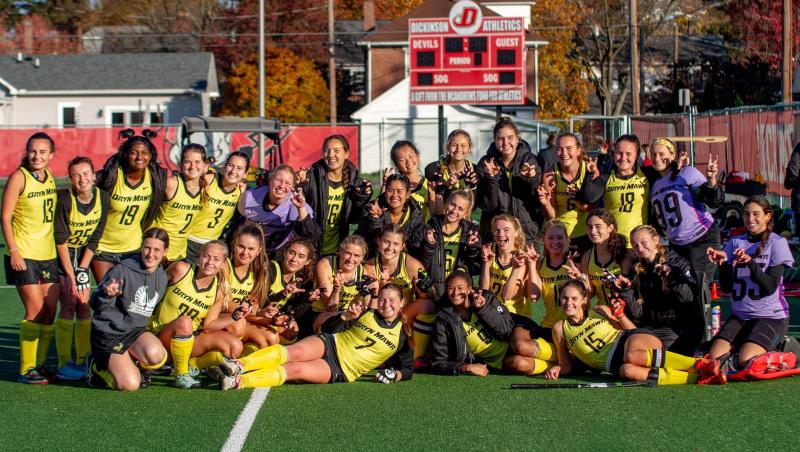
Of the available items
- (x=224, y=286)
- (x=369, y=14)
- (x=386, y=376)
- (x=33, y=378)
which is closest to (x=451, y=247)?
(x=386, y=376)

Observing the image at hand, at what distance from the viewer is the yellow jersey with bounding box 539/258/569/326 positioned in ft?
25.4

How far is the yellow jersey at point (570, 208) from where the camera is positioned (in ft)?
27.8

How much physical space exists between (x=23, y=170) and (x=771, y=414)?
5.06 meters

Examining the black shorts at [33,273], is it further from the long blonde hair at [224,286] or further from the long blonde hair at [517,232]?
the long blonde hair at [517,232]

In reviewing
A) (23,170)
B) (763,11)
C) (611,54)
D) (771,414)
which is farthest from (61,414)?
(611,54)

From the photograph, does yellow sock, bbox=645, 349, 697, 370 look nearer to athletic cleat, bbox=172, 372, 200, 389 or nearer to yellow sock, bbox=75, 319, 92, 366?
athletic cleat, bbox=172, 372, 200, 389

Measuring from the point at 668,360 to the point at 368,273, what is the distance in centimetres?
223

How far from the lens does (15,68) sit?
4281cm

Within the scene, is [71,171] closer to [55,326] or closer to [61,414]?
[55,326]

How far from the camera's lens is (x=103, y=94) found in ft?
136

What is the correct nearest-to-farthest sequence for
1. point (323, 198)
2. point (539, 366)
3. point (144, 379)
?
point (144, 379), point (539, 366), point (323, 198)

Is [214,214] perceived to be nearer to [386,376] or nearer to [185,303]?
[185,303]

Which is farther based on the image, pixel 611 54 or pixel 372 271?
pixel 611 54

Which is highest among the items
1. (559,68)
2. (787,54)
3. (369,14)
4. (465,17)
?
(369,14)
